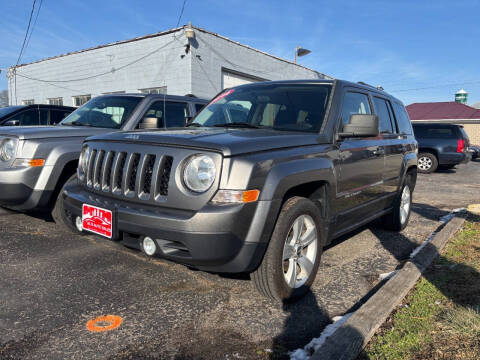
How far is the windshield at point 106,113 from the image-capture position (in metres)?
4.94

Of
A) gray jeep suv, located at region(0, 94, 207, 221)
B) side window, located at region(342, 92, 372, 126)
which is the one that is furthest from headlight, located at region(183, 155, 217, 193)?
gray jeep suv, located at region(0, 94, 207, 221)

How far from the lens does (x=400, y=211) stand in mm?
4863

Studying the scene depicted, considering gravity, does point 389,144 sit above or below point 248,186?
above

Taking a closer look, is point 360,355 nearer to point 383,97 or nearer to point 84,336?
point 84,336

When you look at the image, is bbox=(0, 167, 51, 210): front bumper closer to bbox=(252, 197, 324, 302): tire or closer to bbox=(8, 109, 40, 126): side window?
bbox=(252, 197, 324, 302): tire

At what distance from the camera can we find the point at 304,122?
327cm

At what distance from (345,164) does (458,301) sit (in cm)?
135

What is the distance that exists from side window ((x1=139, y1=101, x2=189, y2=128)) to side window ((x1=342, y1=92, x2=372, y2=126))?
2330mm

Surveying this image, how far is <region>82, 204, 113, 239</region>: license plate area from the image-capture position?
2.54m

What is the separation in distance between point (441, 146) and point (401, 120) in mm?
9631

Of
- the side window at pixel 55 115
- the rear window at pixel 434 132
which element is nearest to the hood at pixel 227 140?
the side window at pixel 55 115

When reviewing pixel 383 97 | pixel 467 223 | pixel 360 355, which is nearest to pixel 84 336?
pixel 360 355

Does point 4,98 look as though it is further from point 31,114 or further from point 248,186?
point 248,186

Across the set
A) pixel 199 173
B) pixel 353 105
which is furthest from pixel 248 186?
pixel 353 105
